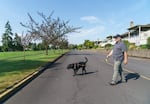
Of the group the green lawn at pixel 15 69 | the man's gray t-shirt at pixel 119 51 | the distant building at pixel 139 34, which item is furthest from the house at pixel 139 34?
the man's gray t-shirt at pixel 119 51

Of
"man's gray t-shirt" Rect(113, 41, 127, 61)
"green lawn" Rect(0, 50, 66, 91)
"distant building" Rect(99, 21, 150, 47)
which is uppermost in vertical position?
"distant building" Rect(99, 21, 150, 47)

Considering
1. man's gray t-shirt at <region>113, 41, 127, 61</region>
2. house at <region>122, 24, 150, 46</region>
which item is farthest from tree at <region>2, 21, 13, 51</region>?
man's gray t-shirt at <region>113, 41, 127, 61</region>

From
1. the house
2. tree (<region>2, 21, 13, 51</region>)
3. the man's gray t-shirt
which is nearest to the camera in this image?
the man's gray t-shirt

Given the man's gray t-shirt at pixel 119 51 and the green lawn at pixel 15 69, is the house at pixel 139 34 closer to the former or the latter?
the green lawn at pixel 15 69

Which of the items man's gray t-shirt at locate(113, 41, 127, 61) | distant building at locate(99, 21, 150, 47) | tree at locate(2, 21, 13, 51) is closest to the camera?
man's gray t-shirt at locate(113, 41, 127, 61)

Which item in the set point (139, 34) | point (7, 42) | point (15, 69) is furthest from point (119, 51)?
point (7, 42)

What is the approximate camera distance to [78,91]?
30.3 feet

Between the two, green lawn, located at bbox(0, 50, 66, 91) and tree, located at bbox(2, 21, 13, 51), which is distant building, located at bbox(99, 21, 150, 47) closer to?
green lawn, located at bbox(0, 50, 66, 91)

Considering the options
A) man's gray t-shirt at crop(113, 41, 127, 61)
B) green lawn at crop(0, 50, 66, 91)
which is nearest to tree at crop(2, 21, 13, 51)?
green lawn at crop(0, 50, 66, 91)

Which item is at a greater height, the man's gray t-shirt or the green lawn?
the man's gray t-shirt

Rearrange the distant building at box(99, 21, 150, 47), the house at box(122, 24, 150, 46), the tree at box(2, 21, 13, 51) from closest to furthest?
the distant building at box(99, 21, 150, 47)
the house at box(122, 24, 150, 46)
the tree at box(2, 21, 13, 51)

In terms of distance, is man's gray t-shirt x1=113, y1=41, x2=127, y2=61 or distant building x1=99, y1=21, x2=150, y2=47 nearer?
man's gray t-shirt x1=113, y1=41, x2=127, y2=61

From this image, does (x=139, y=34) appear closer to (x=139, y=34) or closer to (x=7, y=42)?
(x=139, y=34)

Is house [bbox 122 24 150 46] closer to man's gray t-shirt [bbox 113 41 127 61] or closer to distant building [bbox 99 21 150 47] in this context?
distant building [bbox 99 21 150 47]
